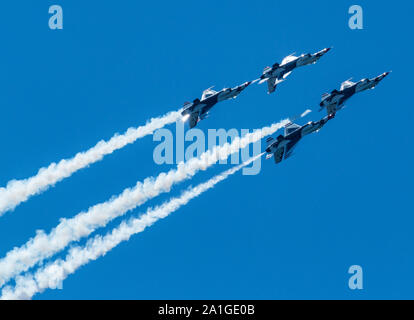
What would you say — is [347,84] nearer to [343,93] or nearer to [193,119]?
[343,93]

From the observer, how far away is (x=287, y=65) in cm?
9300

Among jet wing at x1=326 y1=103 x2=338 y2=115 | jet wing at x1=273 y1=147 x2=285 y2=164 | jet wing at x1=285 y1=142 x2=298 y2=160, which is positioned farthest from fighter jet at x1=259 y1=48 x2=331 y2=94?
jet wing at x1=273 y1=147 x2=285 y2=164

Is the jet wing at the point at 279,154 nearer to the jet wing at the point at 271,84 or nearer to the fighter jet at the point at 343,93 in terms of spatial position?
the fighter jet at the point at 343,93

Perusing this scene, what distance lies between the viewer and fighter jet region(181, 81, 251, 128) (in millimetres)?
87562

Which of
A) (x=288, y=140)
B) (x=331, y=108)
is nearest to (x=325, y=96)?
(x=331, y=108)

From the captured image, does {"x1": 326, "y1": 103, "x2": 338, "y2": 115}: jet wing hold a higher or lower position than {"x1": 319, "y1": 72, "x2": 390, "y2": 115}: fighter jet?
lower

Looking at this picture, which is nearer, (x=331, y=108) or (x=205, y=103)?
(x=205, y=103)

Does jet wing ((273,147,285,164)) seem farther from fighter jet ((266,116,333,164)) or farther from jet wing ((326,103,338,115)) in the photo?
jet wing ((326,103,338,115))

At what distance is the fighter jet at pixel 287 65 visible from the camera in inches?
3647

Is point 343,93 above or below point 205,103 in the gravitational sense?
above

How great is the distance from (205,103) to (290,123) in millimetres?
8248
